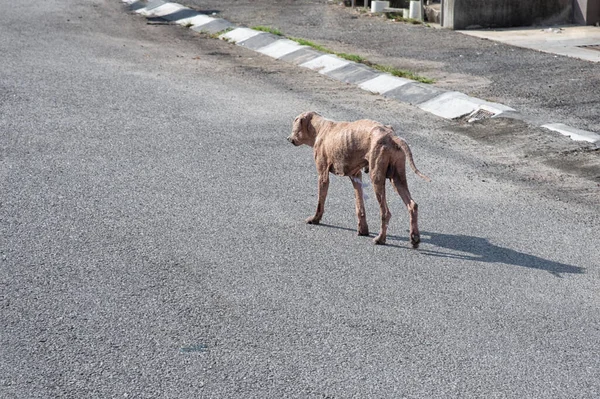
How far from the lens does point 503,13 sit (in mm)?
17016

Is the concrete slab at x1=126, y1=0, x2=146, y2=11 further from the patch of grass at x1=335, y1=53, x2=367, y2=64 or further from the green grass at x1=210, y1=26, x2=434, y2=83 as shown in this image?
the patch of grass at x1=335, y1=53, x2=367, y2=64

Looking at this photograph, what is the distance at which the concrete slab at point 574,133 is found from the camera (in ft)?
32.2

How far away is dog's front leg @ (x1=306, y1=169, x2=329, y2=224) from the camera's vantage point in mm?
7375

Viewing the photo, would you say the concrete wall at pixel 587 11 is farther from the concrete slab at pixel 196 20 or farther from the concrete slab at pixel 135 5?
the concrete slab at pixel 135 5

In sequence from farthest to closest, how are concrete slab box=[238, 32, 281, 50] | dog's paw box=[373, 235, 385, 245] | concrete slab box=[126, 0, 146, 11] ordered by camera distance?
concrete slab box=[126, 0, 146, 11], concrete slab box=[238, 32, 281, 50], dog's paw box=[373, 235, 385, 245]

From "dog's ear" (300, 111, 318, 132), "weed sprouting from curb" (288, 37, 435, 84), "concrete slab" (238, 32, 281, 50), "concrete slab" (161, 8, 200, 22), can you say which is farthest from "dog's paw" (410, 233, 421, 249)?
"concrete slab" (161, 8, 200, 22)

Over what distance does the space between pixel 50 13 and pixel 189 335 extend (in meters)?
15.6

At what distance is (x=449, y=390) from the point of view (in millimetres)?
4938

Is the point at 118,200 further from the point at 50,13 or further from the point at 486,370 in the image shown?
the point at 50,13

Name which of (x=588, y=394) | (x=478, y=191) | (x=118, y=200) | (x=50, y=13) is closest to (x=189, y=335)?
(x=588, y=394)

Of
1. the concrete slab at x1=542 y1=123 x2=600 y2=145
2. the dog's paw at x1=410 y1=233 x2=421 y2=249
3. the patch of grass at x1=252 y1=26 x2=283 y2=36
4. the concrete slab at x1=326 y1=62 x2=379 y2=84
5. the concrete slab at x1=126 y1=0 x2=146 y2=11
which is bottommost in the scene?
the dog's paw at x1=410 y1=233 x2=421 y2=249

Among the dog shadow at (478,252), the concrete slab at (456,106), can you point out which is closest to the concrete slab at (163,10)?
the concrete slab at (456,106)

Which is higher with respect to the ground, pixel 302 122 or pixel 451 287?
pixel 302 122

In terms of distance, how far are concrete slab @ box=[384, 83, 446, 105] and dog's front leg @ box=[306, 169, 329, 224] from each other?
4.76 metres
